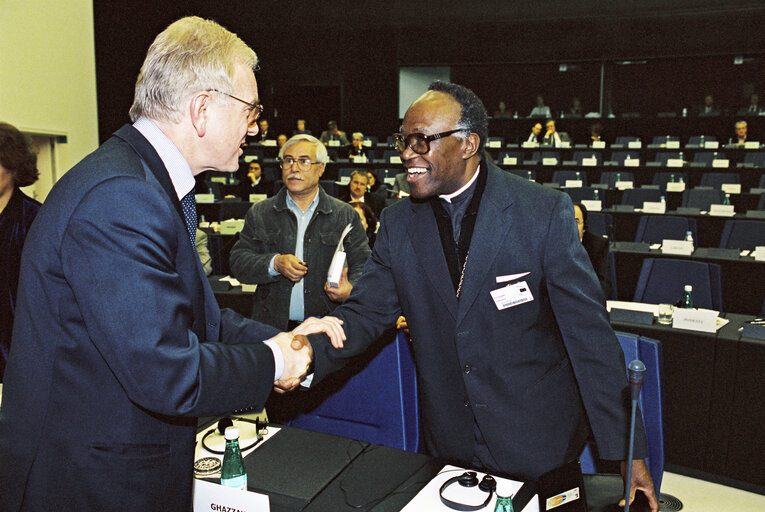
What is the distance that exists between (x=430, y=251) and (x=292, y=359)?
0.59m

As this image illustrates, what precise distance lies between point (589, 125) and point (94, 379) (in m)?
14.2

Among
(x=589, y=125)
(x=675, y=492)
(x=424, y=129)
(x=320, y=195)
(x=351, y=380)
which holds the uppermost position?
(x=589, y=125)

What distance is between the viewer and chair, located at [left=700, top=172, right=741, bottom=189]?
31.7 feet

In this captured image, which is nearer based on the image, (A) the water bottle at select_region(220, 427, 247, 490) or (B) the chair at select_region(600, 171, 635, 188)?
(A) the water bottle at select_region(220, 427, 247, 490)

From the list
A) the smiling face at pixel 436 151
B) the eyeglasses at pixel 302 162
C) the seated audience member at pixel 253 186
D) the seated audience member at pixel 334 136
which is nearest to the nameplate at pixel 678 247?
the eyeglasses at pixel 302 162

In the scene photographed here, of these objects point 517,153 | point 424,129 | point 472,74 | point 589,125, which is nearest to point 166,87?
point 424,129

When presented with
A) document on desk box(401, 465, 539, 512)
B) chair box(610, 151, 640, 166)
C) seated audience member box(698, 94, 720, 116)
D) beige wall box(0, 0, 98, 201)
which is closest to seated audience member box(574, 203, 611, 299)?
document on desk box(401, 465, 539, 512)

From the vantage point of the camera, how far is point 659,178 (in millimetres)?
10023

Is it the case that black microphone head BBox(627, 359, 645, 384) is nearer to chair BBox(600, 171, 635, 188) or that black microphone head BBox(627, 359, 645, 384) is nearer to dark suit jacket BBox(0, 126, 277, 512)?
dark suit jacket BBox(0, 126, 277, 512)

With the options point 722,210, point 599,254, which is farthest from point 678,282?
point 722,210

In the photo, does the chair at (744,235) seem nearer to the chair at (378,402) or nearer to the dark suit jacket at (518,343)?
the chair at (378,402)

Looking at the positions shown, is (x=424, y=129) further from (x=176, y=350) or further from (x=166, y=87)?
(x=176, y=350)

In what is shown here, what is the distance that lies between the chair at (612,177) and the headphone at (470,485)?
903 cm

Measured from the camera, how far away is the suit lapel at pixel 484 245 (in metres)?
1.77
